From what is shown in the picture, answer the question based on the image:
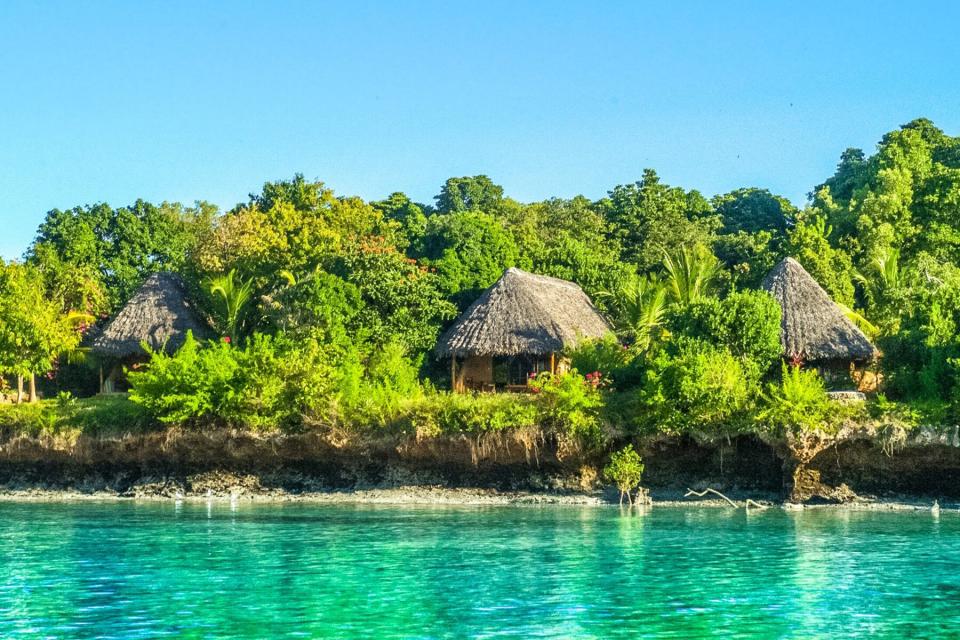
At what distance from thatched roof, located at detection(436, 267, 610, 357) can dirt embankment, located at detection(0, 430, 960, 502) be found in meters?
3.82

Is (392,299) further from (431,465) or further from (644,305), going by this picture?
(644,305)

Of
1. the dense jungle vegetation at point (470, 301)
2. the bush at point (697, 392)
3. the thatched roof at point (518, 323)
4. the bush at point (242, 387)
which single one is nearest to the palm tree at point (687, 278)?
the dense jungle vegetation at point (470, 301)

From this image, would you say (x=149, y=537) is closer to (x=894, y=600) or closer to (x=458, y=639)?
(x=458, y=639)

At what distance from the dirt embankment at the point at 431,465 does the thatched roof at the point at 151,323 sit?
14.0 ft

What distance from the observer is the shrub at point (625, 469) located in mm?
26906

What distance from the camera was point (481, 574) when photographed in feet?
57.4

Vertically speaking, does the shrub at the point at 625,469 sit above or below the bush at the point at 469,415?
below

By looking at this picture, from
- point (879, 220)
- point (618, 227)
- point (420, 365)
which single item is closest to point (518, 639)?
point (420, 365)

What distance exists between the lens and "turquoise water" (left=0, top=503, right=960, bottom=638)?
14.0 meters

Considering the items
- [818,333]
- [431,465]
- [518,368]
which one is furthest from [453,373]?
[818,333]

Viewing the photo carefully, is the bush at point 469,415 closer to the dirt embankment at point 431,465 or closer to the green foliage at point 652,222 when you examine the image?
the dirt embankment at point 431,465

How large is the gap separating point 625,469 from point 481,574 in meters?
9.85

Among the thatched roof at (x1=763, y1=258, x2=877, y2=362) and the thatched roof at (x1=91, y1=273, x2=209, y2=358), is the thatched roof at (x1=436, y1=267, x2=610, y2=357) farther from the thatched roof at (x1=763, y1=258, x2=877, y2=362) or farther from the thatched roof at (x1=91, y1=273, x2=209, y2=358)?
the thatched roof at (x1=91, y1=273, x2=209, y2=358)

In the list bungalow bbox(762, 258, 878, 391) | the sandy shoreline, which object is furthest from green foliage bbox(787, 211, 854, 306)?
the sandy shoreline
